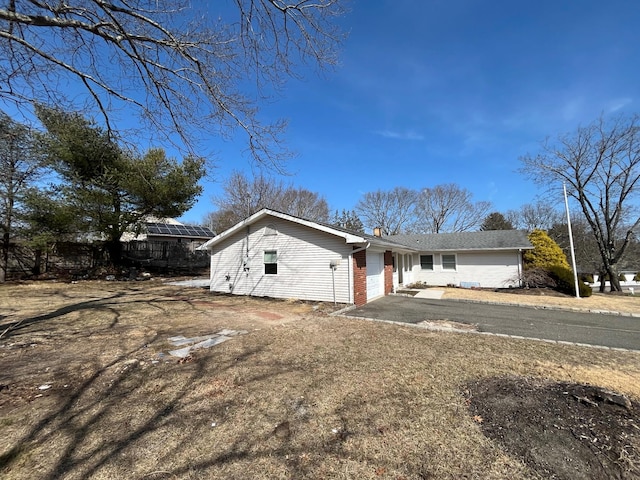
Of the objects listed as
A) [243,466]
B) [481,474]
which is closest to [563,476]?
[481,474]

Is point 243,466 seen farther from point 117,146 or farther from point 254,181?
point 254,181

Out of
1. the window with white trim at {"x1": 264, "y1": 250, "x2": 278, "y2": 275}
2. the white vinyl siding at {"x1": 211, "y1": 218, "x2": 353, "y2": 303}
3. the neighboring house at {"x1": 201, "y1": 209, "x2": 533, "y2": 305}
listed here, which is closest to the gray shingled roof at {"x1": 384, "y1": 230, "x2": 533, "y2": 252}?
the neighboring house at {"x1": 201, "y1": 209, "x2": 533, "y2": 305}

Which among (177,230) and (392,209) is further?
(392,209)

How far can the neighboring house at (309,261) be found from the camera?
10766 mm

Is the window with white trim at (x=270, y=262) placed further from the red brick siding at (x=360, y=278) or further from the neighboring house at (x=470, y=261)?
the neighboring house at (x=470, y=261)

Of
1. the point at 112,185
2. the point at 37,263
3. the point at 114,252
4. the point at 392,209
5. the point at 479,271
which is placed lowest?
the point at 479,271

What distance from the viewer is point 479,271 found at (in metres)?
17.7

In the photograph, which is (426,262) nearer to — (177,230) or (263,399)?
(263,399)

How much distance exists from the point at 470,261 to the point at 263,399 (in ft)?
58.1

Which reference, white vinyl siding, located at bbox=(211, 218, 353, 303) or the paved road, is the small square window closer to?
the paved road

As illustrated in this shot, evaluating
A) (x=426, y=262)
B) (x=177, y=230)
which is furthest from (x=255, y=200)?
(x=426, y=262)

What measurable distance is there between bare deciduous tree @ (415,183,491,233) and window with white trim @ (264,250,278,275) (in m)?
27.8

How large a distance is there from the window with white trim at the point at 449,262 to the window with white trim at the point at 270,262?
38.9 feet

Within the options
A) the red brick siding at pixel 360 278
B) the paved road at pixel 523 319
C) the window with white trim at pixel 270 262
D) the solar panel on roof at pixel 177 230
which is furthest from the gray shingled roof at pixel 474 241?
the solar panel on roof at pixel 177 230
